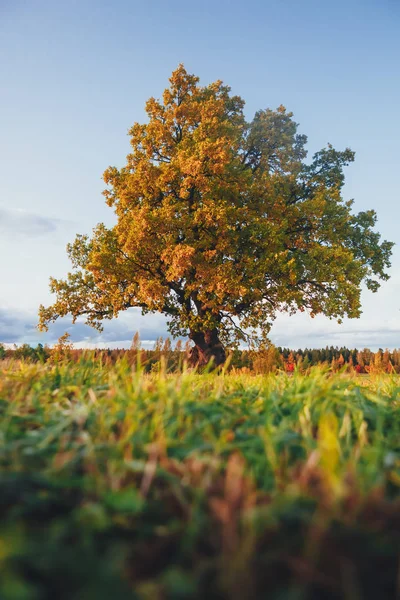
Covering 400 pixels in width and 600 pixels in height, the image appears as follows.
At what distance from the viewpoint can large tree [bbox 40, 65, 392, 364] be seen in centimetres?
1900

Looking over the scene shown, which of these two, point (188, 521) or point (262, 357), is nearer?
point (188, 521)

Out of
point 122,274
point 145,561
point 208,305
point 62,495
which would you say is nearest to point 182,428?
point 62,495

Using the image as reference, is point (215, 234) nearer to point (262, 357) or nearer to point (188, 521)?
point (262, 357)

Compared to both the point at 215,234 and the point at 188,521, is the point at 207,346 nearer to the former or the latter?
the point at 215,234

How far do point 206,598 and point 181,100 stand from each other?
24121 millimetres

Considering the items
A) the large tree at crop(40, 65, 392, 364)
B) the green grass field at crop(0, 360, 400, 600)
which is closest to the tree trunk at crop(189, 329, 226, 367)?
the large tree at crop(40, 65, 392, 364)

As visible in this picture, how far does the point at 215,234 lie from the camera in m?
19.7

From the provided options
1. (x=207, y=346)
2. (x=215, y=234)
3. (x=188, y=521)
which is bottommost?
(x=188, y=521)

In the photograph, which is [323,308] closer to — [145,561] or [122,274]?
[122,274]

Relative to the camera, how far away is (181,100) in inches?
898

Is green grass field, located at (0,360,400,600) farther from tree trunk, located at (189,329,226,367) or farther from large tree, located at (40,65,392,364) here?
tree trunk, located at (189,329,226,367)

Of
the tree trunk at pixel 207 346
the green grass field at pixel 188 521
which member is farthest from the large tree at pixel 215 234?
the green grass field at pixel 188 521

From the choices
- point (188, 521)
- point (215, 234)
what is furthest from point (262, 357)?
point (188, 521)

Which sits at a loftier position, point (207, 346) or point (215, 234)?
point (215, 234)
